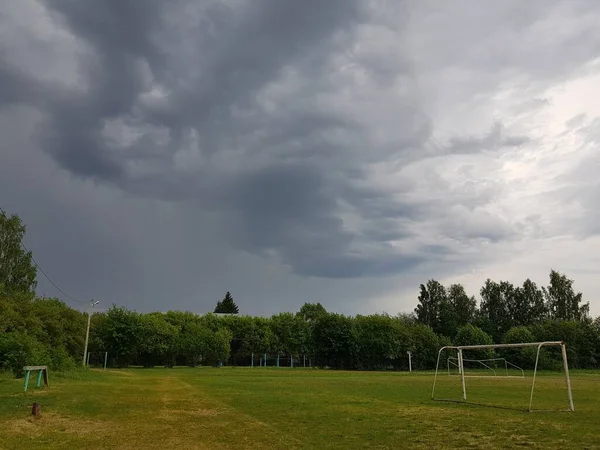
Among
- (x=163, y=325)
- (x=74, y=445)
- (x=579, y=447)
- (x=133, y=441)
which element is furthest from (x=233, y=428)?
(x=163, y=325)

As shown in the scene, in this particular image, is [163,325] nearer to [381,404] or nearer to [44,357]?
[44,357]

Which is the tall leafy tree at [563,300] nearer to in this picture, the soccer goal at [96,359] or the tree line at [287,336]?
the tree line at [287,336]

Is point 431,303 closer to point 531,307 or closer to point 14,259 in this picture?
point 531,307

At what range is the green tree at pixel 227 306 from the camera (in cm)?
16400

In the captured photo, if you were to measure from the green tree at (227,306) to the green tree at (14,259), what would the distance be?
106317mm

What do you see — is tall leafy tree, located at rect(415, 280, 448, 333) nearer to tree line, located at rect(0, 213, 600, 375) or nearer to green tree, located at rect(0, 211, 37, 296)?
tree line, located at rect(0, 213, 600, 375)

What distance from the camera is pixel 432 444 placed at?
1193cm

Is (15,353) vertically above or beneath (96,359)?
above

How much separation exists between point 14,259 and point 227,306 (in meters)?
109

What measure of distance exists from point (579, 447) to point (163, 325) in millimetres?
76477

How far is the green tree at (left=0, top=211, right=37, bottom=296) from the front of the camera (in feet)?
191

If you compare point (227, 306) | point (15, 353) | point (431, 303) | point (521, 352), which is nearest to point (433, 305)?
point (431, 303)

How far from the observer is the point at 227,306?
164875 mm

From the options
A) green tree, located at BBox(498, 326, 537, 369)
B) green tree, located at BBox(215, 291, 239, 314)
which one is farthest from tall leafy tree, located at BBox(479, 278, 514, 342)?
green tree, located at BBox(215, 291, 239, 314)
